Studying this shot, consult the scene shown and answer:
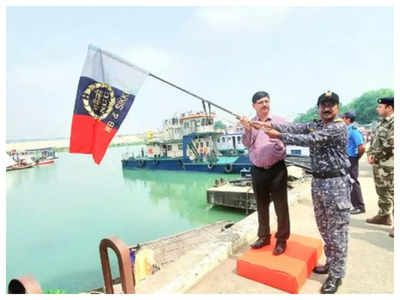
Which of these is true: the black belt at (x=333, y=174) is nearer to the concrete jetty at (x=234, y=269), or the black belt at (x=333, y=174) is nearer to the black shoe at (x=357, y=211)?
the concrete jetty at (x=234, y=269)

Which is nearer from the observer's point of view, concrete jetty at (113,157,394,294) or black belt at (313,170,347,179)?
black belt at (313,170,347,179)

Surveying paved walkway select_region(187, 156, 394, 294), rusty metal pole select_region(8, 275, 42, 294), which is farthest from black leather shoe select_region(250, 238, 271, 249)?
rusty metal pole select_region(8, 275, 42, 294)

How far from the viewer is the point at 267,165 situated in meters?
2.18

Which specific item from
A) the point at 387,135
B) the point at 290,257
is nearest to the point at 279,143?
the point at 290,257

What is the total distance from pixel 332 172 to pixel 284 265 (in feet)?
2.99

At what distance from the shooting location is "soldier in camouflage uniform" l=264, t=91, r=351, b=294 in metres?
1.79

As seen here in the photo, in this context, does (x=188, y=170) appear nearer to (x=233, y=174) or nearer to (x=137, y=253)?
(x=233, y=174)

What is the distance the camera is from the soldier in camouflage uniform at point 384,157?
Answer: 288 centimetres

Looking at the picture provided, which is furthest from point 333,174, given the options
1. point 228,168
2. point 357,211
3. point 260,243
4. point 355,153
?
point 228,168

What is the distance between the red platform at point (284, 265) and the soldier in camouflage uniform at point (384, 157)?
1.44m

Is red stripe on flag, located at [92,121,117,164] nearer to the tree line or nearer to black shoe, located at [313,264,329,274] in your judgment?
black shoe, located at [313,264,329,274]

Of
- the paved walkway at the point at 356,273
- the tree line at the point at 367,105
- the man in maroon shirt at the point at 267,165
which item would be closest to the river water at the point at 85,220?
the paved walkway at the point at 356,273

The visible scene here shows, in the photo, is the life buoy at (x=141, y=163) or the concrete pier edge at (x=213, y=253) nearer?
the concrete pier edge at (x=213, y=253)

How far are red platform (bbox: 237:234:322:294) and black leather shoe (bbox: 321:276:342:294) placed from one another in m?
0.17
